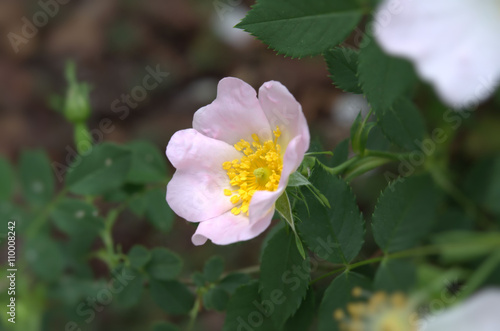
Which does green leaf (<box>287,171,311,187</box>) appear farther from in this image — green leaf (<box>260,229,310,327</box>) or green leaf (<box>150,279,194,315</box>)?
green leaf (<box>150,279,194,315</box>)

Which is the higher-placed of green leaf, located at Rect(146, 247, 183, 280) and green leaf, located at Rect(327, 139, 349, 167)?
green leaf, located at Rect(327, 139, 349, 167)

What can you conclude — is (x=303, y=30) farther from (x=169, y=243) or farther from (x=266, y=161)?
(x=169, y=243)

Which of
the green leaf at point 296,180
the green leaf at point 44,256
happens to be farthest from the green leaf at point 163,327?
the green leaf at point 296,180

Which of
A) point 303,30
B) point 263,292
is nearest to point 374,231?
point 263,292

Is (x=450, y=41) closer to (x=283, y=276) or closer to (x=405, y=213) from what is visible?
(x=405, y=213)

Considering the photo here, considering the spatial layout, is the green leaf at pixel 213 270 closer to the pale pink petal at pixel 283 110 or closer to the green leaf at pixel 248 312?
the green leaf at pixel 248 312

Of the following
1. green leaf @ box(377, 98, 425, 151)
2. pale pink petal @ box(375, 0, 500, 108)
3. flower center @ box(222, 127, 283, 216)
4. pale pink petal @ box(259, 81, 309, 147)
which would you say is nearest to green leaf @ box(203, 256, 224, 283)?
flower center @ box(222, 127, 283, 216)
